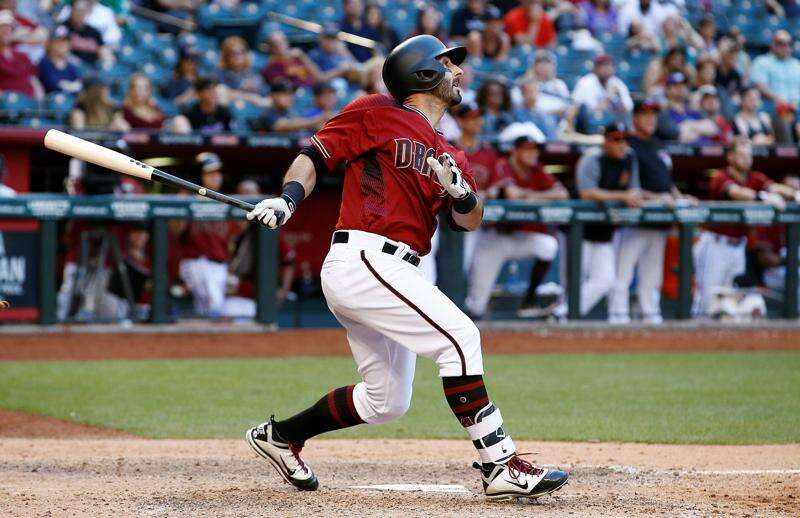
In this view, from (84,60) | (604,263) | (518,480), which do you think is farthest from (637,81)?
(518,480)

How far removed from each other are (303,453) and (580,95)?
8.52m

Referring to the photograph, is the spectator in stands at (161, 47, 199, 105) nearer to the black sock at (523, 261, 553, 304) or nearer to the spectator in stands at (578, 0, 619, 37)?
the black sock at (523, 261, 553, 304)

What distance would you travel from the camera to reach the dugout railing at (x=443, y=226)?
1031cm

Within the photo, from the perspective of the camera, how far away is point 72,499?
4.34m

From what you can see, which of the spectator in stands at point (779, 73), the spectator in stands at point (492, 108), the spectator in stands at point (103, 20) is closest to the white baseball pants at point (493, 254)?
the spectator in stands at point (492, 108)

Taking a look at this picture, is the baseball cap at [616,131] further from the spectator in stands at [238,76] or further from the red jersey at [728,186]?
the spectator in stands at [238,76]

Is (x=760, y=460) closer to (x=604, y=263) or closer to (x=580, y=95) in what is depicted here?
(x=604, y=263)

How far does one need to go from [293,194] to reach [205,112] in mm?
7493

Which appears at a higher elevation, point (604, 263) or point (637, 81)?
point (637, 81)

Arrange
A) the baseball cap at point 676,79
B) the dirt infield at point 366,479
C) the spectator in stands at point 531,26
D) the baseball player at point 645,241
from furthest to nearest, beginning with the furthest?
the spectator in stands at point 531,26 < the baseball cap at point 676,79 < the baseball player at point 645,241 < the dirt infield at point 366,479

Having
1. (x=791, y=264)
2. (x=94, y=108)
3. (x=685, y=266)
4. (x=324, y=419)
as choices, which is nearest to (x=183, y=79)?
(x=94, y=108)

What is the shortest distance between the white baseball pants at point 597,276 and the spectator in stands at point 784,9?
24.3 feet

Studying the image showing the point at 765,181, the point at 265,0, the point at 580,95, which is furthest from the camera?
the point at 265,0

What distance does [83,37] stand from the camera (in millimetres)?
12578
